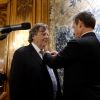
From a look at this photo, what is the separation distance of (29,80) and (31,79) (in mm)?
23

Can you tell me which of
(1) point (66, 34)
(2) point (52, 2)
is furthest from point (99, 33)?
(2) point (52, 2)

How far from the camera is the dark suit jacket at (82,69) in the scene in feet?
8.41

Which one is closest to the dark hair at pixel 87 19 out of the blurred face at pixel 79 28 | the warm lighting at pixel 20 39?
the blurred face at pixel 79 28

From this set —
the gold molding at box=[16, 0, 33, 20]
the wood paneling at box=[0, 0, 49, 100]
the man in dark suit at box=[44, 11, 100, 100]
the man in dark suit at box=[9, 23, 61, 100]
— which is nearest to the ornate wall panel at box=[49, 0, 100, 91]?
the wood paneling at box=[0, 0, 49, 100]

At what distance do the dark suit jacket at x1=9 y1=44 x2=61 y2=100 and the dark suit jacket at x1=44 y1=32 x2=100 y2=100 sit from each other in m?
0.47

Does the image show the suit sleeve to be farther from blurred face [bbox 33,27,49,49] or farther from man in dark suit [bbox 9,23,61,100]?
blurred face [bbox 33,27,49,49]

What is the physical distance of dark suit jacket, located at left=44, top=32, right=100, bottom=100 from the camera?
8.41ft

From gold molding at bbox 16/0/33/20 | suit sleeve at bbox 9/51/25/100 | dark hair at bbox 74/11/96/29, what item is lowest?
suit sleeve at bbox 9/51/25/100

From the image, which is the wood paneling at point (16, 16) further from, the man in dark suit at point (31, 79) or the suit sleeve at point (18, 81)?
the suit sleeve at point (18, 81)

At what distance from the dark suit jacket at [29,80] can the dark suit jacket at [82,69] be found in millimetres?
474

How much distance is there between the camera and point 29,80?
302cm

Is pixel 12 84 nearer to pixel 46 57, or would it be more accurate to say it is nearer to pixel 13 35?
pixel 46 57

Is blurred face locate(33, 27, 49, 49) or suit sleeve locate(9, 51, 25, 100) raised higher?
blurred face locate(33, 27, 49, 49)

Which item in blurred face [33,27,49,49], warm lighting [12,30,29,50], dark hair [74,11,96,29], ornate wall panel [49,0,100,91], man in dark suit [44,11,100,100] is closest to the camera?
man in dark suit [44,11,100,100]
